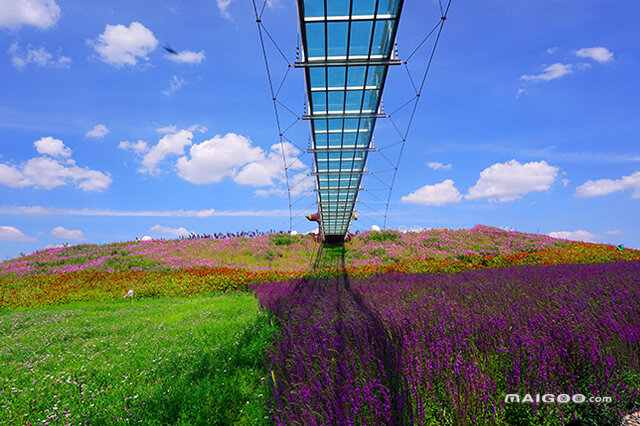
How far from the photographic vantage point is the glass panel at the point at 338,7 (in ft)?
19.5

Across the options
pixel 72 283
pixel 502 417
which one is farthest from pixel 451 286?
pixel 72 283

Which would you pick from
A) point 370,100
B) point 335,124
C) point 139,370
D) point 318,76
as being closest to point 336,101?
point 370,100

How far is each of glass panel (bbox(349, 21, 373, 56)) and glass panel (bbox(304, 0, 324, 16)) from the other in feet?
2.29

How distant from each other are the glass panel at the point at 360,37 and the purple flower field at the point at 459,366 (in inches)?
208

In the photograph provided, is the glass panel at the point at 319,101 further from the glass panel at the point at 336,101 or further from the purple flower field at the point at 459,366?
the purple flower field at the point at 459,366

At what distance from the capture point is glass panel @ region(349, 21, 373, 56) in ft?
21.1

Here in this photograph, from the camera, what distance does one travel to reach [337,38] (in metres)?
6.74

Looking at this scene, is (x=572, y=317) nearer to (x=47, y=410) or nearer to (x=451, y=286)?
(x=451, y=286)

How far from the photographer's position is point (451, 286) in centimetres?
605

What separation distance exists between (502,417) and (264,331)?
12.2ft

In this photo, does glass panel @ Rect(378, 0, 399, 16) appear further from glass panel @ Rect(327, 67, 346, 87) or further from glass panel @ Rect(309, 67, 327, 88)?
glass panel @ Rect(309, 67, 327, 88)

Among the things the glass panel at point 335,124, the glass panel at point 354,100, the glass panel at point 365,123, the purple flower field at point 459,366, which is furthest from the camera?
the glass panel at point 365,123

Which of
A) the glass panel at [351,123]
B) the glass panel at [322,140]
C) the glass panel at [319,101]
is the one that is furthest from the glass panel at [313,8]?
the glass panel at [322,140]

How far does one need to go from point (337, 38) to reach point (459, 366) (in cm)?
621
